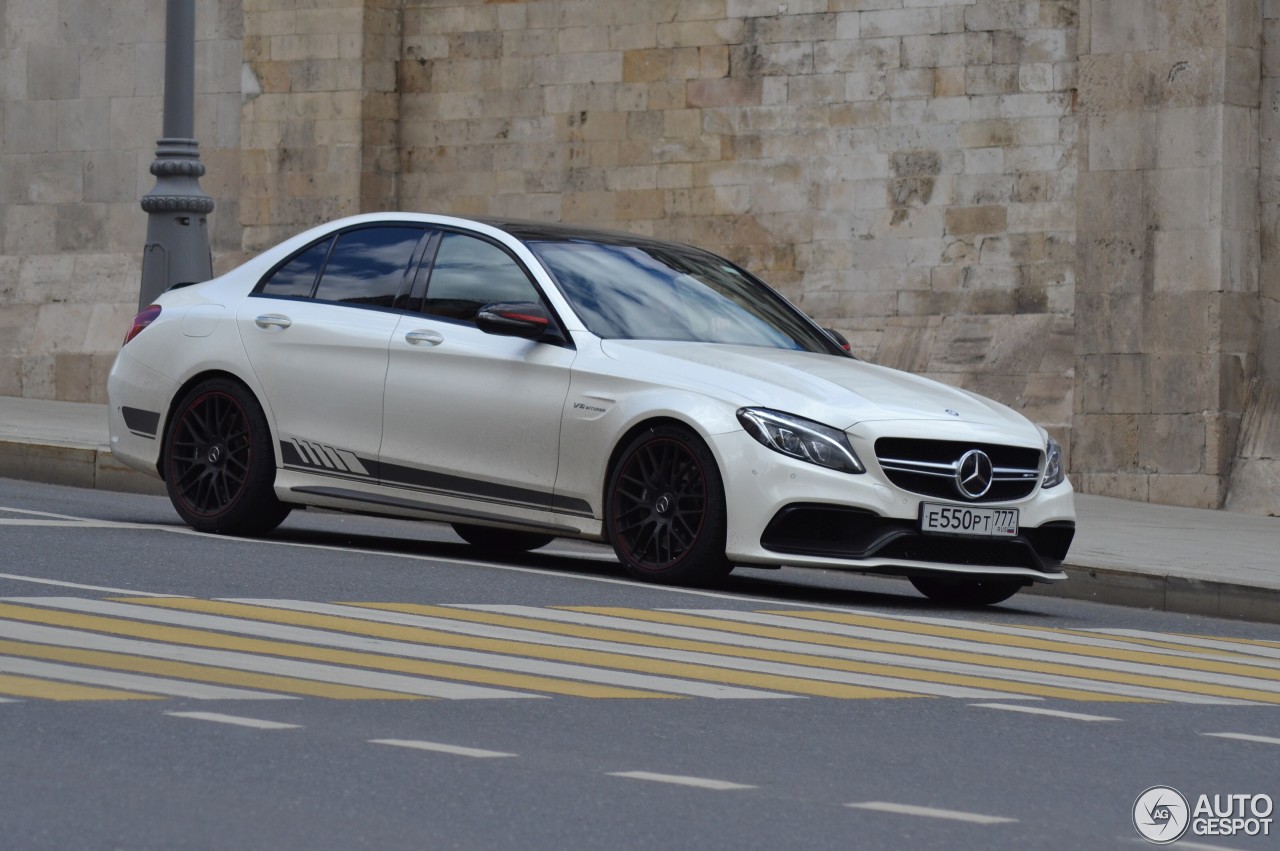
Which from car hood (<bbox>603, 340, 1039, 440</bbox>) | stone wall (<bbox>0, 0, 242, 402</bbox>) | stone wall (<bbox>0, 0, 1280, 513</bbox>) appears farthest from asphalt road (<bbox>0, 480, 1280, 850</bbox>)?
stone wall (<bbox>0, 0, 242, 402</bbox>)

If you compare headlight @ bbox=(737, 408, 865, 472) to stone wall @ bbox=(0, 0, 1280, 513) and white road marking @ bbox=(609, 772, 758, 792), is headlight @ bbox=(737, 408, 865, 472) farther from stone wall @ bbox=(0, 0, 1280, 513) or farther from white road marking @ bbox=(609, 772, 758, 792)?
stone wall @ bbox=(0, 0, 1280, 513)

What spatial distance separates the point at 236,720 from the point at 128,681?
651 mm

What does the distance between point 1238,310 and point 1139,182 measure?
45.9 inches

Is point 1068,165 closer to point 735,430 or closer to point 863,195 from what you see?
point 863,195

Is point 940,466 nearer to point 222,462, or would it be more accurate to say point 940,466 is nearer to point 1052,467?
point 1052,467

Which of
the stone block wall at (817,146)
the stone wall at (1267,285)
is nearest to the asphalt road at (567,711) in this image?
the stone wall at (1267,285)

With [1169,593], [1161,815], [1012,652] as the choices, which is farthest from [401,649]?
[1169,593]

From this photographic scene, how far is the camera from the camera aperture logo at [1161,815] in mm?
5098

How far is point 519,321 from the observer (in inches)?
393

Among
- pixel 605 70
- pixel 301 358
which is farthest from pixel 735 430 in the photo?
pixel 605 70

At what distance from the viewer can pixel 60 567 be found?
9125 mm

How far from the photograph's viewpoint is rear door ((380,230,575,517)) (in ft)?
32.9

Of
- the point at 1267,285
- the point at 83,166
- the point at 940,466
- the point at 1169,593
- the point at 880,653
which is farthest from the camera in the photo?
the point at 83,166

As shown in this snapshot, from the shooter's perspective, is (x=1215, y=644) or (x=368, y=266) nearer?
(x=1215, y=644)
